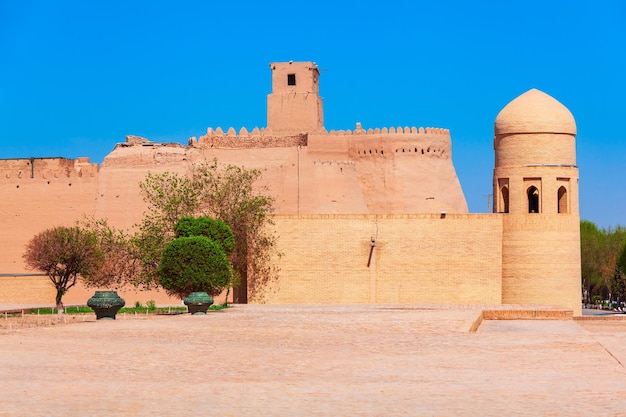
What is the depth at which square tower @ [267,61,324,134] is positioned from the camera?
141ft

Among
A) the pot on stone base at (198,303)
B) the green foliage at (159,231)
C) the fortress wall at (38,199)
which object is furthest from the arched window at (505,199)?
the fortress wall at (38,199)

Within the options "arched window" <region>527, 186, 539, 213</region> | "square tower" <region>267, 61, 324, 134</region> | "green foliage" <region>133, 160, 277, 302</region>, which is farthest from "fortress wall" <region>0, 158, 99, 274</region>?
"arched window" <region>527, 186, 539, 213</region>

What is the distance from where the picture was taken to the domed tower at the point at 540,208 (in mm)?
25531

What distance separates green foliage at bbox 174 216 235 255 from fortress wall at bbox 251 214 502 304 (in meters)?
2.05

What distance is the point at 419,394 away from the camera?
8.37m

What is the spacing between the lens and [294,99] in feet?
141

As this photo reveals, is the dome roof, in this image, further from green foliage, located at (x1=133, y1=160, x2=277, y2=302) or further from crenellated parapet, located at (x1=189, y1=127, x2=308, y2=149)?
crenellated parapet, located at (x1=189, y1=127, x2=308, y2=149)

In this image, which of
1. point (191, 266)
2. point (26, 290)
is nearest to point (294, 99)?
point (26, 290)

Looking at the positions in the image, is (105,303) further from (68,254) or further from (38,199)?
(38,199)

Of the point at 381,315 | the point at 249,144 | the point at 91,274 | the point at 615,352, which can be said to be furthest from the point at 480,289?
the point at 249,144

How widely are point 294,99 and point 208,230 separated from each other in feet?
64.3

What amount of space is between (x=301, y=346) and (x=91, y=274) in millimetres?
15078

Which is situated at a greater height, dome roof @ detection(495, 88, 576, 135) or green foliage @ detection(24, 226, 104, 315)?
dome roof @ detection(495, 88, 576, 135)

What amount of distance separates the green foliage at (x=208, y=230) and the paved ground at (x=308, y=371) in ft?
26.5
